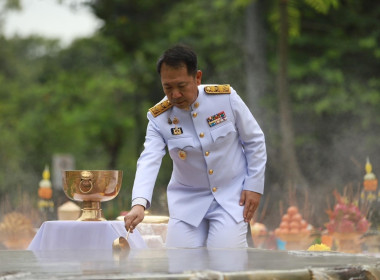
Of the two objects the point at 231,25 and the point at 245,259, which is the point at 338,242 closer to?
the point at 245,259

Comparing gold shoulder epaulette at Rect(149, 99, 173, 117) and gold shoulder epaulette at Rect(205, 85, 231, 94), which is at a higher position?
gold shoulder epaulette at Rect(205, 85, 231, 94)

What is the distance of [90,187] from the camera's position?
16.2 ft

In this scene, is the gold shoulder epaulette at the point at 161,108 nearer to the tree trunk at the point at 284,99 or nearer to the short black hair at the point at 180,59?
the short black hair at the point at 180,59

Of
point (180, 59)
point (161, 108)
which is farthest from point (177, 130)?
point (180, 59)

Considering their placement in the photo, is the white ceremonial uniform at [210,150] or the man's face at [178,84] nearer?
the man's face at [178,84]

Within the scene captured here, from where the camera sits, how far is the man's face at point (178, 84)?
408cm

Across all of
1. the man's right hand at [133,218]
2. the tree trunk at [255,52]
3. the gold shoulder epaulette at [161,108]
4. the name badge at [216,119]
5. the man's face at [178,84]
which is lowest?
the man's right hand at [133,218]

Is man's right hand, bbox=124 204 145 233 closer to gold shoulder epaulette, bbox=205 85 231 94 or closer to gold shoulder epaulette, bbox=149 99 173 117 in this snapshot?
gold shoulder epaulette, bbox=149 99 173 117

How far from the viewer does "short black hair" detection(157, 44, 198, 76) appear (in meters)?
4.10

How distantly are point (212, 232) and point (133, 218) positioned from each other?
59 cm

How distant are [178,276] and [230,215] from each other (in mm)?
2071

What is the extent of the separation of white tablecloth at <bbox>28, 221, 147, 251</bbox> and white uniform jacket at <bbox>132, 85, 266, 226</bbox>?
38 centimetres

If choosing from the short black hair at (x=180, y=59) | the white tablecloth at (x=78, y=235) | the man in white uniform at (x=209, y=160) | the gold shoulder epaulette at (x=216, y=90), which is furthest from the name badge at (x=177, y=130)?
the white tablecloth at (x=78, y=235)

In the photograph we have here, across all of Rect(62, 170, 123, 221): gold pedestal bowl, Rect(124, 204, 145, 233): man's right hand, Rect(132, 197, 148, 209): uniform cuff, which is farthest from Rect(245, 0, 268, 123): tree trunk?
Rect(124, 204, 145, 233): man's right hand
